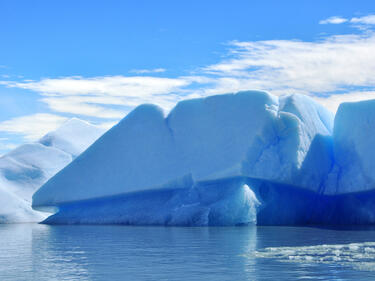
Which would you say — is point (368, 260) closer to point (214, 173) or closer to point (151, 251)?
point (151, 251)

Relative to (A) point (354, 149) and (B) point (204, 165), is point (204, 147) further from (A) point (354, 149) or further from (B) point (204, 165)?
(A) point (354, 149)

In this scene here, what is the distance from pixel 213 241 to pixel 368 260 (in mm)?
4834

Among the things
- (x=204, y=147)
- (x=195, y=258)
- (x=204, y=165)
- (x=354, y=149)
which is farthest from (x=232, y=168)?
(x=195, y=258)

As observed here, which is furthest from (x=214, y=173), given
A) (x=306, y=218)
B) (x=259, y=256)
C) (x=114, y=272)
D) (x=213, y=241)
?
(x=114, y=272)

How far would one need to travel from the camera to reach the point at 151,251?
38.4 ft

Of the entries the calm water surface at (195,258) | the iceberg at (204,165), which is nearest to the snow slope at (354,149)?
the iceberg at (204,165)

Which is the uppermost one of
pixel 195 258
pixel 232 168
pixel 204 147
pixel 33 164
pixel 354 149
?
pixel 33 164

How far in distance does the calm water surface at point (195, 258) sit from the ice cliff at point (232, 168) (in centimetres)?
632

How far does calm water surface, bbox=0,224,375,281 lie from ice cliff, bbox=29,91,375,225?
6.32 m

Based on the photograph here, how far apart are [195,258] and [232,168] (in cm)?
1050

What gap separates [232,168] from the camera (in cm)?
2066

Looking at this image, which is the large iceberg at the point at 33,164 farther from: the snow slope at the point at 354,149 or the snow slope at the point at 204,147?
the snow slope at the point at 354,149

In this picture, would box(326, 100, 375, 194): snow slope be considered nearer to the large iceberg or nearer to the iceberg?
the iceberg

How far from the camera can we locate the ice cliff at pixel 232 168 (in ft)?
68.5
